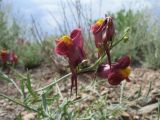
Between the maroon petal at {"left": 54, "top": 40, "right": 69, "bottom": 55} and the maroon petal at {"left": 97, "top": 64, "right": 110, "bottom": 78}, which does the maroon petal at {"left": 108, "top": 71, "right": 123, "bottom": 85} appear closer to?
the maroon petal at {"left": 97, "top": 64, "right": 110, "bottom": 78}

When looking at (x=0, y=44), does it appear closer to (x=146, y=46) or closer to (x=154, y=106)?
(x=146, y=46)

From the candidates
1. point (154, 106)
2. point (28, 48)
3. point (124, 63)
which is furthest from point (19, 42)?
point (124, 63)

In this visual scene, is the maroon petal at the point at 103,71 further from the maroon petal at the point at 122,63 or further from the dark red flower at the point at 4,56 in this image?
the dark red flower at the point at 4,56

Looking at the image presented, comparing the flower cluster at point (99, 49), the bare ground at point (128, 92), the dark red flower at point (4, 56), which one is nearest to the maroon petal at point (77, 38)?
the flower cluster at point (99, 49)

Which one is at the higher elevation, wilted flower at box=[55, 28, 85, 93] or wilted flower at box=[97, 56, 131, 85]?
wilted flower at box=[55, 28, 85, 93]

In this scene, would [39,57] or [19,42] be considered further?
[19,42]

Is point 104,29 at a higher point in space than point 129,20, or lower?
higher

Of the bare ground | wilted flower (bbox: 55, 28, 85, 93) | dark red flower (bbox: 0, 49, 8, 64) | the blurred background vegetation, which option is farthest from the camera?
the blurred background vegetation

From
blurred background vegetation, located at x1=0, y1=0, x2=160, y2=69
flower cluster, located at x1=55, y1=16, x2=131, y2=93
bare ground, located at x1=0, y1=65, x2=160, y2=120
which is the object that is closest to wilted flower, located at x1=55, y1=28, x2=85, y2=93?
flower cluster, located at x1=55, y1=16, x2=131, y2=93
